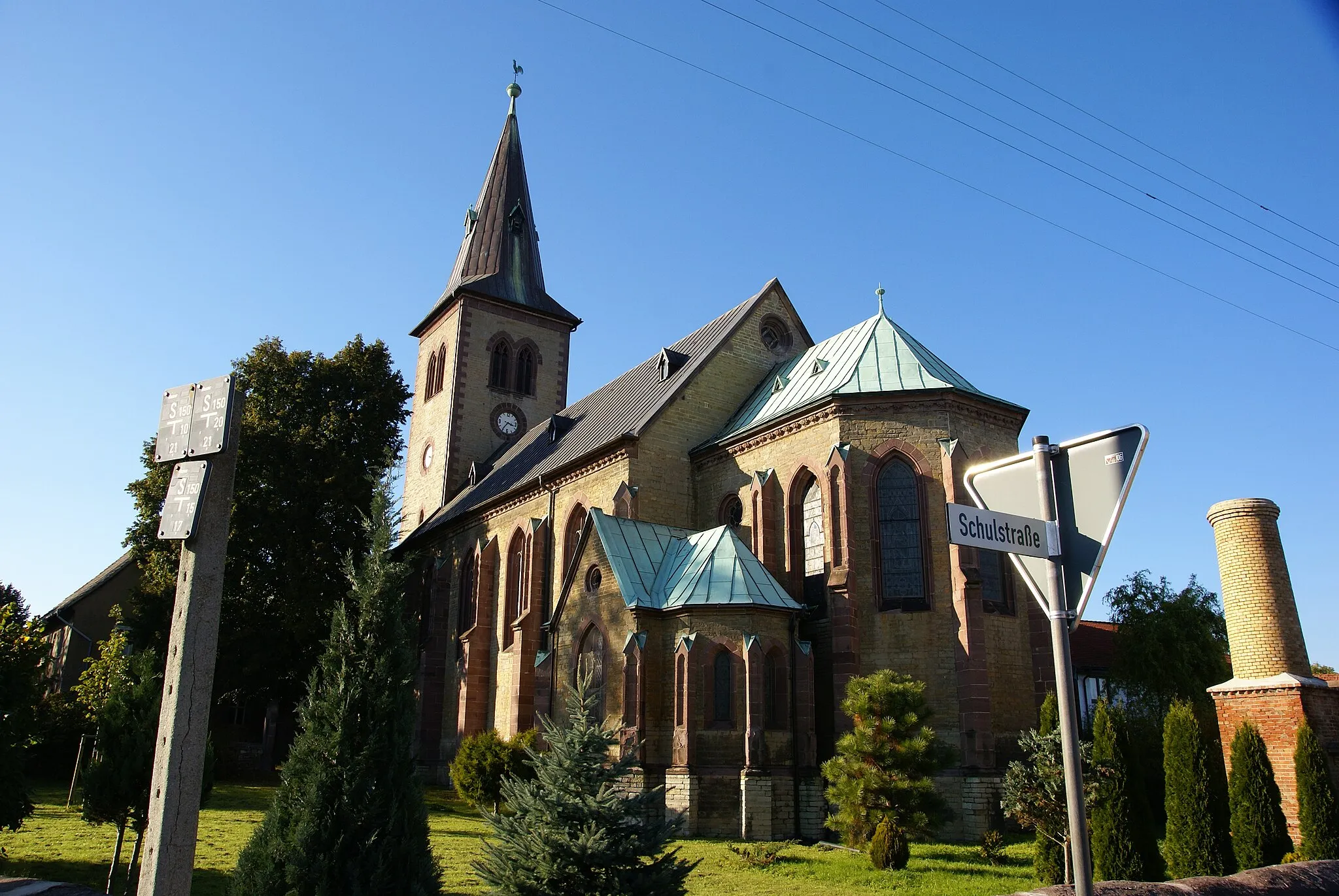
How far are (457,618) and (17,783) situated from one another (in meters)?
24.0

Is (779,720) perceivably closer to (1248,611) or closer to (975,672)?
(975,672)

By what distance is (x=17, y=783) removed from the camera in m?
13.8

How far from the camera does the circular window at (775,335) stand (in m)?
32.3

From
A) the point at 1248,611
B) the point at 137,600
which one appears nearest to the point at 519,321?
the point at 137,600

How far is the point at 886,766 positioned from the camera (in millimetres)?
18047

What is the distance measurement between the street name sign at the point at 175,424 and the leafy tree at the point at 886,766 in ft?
46.2

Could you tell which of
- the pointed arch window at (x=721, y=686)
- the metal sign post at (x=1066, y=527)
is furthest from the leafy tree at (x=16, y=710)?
the metal sign post at (x=1066, y=527)

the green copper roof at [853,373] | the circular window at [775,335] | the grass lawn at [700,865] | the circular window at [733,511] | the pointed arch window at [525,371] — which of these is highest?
the pointed arch window at [525,371]

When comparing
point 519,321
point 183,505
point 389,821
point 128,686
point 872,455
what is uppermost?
point 519,321

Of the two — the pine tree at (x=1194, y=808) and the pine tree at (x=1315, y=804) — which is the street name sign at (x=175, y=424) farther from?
the pine tree at (x=1315, y=804)

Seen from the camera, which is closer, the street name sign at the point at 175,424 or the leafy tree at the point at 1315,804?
the street name sign at the point at 175,424

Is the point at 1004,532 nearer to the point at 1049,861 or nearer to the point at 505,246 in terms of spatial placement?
the point at 1049,861

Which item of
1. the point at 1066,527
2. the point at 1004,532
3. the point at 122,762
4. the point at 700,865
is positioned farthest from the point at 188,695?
the point at 700,865

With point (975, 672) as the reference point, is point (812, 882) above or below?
below
